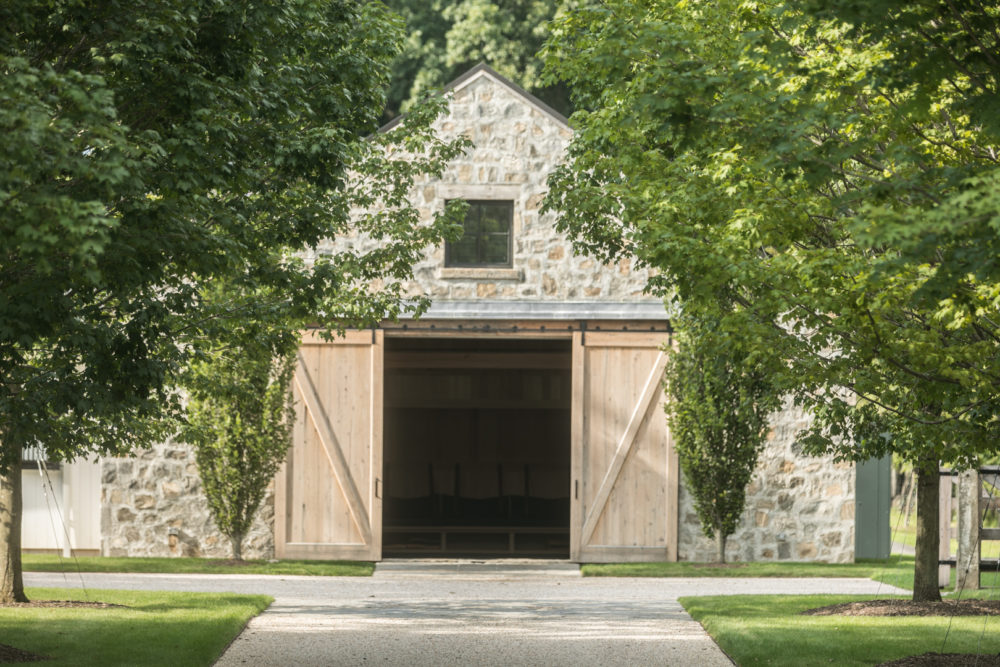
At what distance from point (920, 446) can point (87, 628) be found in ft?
20.2

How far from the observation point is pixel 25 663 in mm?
7785

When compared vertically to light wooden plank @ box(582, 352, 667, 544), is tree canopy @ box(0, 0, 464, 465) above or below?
above

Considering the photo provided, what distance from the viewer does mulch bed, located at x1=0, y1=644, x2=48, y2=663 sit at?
7.87 metres

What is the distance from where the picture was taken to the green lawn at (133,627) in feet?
26.7

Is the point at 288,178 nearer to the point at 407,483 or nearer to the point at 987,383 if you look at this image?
the point at 987,383

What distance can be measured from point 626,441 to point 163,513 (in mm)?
5708

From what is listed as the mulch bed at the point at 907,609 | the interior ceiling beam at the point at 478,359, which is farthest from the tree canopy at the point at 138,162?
the interior ceiling beam at the point at 478,359

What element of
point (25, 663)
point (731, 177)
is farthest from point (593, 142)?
point (25, 663)

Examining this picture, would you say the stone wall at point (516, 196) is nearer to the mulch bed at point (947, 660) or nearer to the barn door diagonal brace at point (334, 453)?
the barn door diagonal brace at point (334, 453)

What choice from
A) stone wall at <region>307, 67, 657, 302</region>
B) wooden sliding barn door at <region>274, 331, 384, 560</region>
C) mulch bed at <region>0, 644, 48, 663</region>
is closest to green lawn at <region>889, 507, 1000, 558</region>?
stone wall at <region>307, 67, 657, 302</region>

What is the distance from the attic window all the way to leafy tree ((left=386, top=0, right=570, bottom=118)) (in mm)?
11695

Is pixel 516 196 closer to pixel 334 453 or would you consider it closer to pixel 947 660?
pixel 334 453

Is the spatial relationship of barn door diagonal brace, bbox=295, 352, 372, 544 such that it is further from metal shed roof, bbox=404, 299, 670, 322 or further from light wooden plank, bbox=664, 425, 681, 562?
light wooden plank, bbox=664, 425, 681, 562

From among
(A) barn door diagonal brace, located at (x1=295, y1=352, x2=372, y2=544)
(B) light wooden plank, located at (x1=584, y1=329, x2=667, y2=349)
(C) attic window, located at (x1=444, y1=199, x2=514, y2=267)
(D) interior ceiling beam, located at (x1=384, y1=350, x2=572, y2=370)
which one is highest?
(C) attic window, located at (x1=444, y1=199, x2=514, y2=267)
